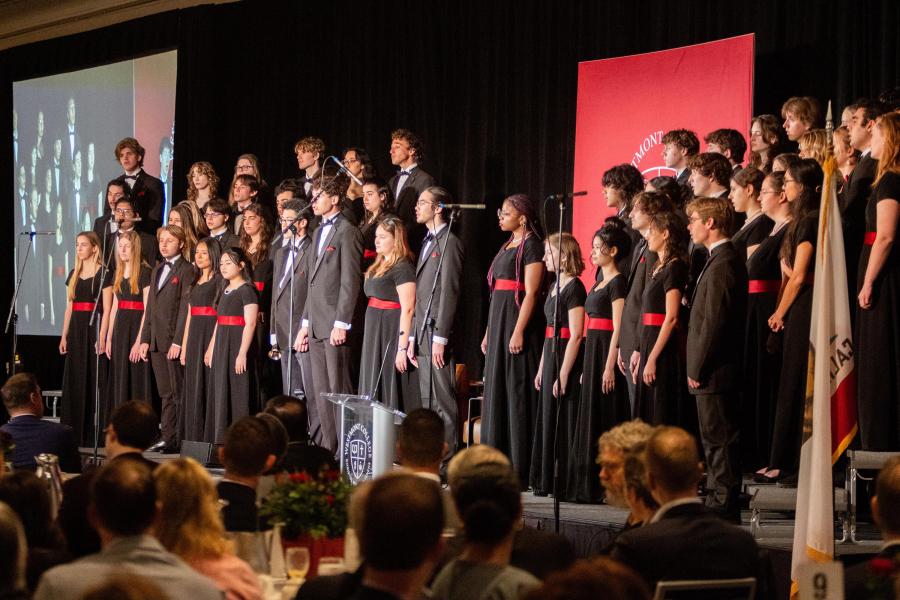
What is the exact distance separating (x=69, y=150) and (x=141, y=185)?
2.40 m

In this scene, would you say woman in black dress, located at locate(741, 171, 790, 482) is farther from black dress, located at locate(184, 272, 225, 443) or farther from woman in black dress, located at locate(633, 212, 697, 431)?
black dress, located at locate(184, 272, 225, 443)

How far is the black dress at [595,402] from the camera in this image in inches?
271

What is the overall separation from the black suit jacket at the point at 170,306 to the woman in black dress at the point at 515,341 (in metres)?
2.89

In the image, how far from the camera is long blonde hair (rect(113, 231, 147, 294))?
9.93 metres

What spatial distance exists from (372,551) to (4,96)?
13148 mm

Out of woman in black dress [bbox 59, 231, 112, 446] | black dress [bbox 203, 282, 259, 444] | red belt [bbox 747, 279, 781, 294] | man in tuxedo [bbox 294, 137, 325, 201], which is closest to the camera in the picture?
red belt [bbox 747, 279, 781, 294]

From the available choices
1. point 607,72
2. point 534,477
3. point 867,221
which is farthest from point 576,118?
point 867,221

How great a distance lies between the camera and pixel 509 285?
25.2 feet

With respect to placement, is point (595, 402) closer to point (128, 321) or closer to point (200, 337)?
point (200, 337)

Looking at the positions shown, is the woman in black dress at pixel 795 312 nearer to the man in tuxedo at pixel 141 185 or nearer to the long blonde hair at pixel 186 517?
the long blonde hair at pixel 186 517

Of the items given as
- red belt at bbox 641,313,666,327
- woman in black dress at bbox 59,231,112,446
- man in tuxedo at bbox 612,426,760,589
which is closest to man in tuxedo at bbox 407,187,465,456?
red belt at bbox 641,313,666,327

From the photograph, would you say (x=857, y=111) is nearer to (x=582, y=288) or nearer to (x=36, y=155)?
(x=582, y=288)

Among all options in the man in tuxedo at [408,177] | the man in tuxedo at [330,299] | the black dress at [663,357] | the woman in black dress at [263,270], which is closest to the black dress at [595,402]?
the black dress at [663,357]

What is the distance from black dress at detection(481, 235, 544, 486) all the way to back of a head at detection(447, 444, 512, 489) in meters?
4.21
